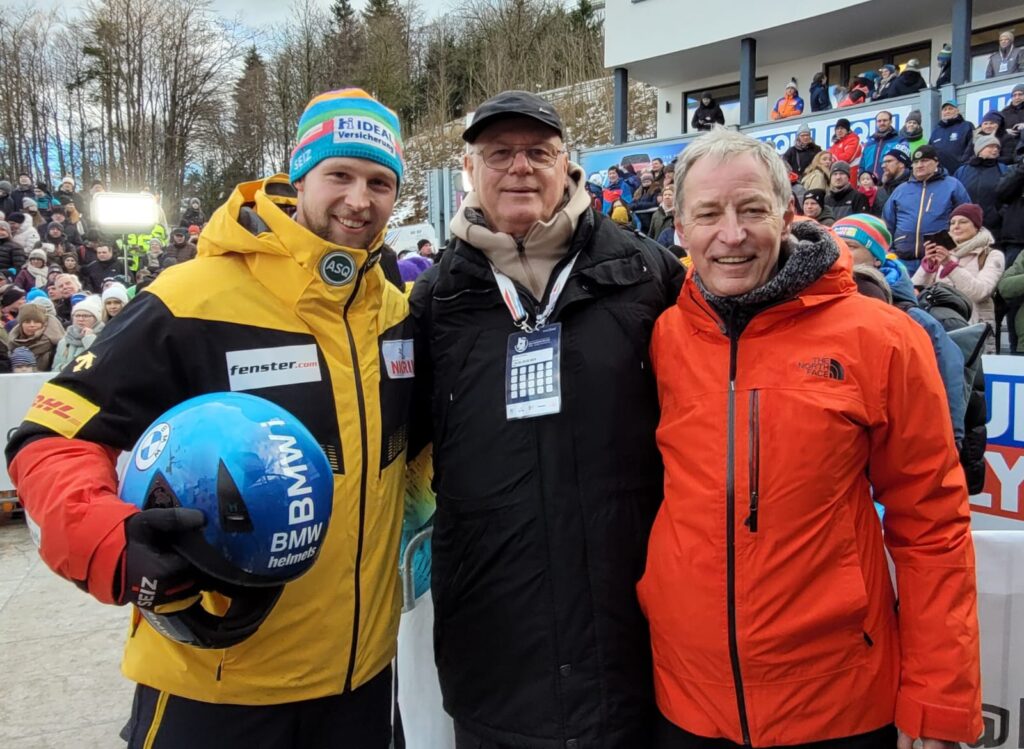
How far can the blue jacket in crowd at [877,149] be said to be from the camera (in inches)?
463

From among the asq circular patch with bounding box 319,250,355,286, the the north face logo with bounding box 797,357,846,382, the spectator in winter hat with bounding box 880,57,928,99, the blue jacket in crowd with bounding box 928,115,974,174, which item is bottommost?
the the north face logo with bounding box 797,357,846,382

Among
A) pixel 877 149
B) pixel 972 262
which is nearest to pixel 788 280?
pixel 972 262

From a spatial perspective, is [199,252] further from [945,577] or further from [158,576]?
[945,577]

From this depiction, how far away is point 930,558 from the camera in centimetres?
176

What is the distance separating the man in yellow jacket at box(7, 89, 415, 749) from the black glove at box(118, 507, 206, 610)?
0.16 m

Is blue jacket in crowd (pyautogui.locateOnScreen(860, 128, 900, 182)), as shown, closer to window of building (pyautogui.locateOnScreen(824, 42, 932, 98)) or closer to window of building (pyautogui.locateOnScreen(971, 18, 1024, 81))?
window of building (pyautogui.locateOnScreen(824, 42, 932, 98))

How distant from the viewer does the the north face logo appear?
1766 millimetres

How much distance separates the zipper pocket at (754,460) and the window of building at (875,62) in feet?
59.9

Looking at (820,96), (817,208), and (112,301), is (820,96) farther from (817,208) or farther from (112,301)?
(112,301)

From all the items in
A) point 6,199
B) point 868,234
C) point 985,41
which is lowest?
point 868,234

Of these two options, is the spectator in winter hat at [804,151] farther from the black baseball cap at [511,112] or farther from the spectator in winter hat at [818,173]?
Answer: the black baseball cap at [511,112]

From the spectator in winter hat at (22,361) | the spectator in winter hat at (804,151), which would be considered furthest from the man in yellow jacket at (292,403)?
the spectator in winter hat at (804,151)

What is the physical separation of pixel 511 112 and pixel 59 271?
16.4 meters

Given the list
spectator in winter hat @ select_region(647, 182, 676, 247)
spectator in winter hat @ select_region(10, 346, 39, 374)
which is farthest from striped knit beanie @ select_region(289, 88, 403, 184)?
spectator in winter hat @ select_region(647, 182, 676, 247)
